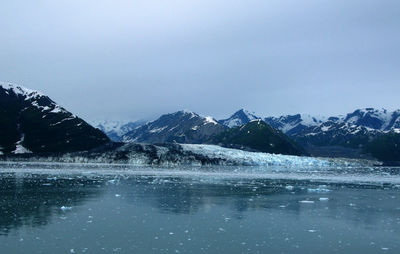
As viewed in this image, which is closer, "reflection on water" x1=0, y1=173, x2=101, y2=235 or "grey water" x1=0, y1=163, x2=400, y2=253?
"grey water" x1=0, y1=163, x2=400, y2=253

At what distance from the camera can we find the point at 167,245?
873 inches

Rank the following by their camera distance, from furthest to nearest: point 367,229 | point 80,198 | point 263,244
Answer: point 80,198 → point 367,229 → point 263,244

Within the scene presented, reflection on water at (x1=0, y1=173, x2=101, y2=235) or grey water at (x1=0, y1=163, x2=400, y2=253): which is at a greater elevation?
grey water at (x1=0, y1=163, x2=400, y2=253)

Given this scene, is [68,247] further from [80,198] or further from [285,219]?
[80,198]

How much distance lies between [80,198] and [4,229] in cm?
1697

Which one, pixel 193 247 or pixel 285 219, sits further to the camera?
pixel 285 219

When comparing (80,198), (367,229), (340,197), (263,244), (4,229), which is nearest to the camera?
(263,244)

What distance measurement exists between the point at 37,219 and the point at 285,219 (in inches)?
700

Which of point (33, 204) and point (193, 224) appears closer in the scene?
point (193, 224)

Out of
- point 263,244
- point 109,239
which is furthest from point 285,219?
point 109,239

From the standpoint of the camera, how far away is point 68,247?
21.2 m

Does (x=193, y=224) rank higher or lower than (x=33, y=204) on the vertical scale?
higher

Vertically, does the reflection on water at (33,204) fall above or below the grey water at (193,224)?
below

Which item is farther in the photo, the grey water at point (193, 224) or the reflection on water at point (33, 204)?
the reflection on water at point (33, 204)
